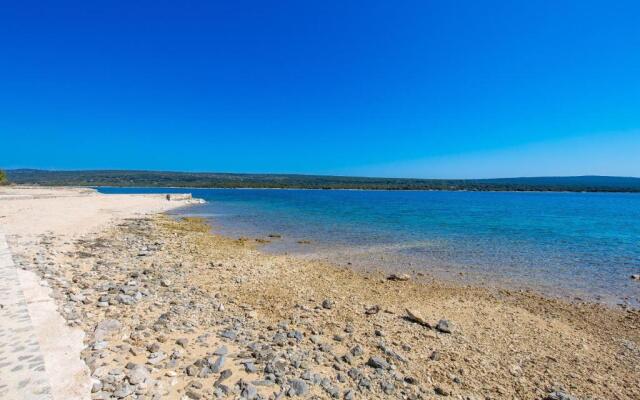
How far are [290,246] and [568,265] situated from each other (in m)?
13.6

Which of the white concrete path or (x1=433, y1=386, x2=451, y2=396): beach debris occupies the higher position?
the white concrete path

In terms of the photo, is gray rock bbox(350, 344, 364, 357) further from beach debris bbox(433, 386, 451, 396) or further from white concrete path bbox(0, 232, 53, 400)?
white concrete path bbox(0, 232, 53, 400)

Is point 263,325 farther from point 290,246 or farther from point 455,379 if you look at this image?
point 290,246

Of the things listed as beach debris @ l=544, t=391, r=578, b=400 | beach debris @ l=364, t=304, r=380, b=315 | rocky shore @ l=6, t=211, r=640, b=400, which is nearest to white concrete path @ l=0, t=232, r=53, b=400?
rocky shore @ l=6, t=211, r=640, b=400

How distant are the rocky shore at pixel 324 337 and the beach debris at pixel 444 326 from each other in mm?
35

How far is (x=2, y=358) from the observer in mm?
4773

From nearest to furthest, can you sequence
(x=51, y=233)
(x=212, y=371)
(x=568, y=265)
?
(x=212, y=371), (x=568, y=265), (x=51, y=233)

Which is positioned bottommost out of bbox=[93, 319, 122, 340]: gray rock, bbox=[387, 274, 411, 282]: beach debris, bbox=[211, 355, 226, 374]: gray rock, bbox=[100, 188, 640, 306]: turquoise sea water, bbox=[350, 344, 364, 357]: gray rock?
bbox=[100, 188, 640, 306]: turquoise sea water

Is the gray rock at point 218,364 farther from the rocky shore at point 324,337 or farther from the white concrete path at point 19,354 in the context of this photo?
the white concrete path at point 19,354

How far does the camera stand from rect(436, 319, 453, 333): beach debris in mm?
7285

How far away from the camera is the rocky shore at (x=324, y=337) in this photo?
5.11 meters

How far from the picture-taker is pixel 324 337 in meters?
6.77

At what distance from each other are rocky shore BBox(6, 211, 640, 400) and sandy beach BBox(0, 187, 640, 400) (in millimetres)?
31

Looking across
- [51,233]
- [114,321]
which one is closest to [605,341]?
[114,321]
